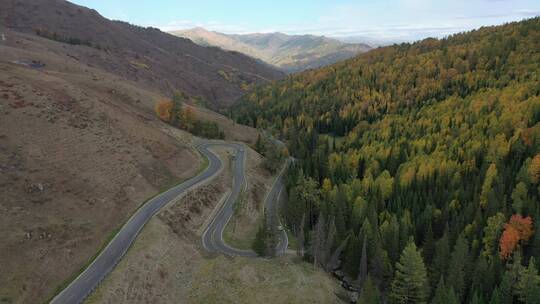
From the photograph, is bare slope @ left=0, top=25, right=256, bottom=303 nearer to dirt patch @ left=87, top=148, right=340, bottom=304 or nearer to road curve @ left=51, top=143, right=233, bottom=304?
road curve @ left=51, top=143, right=233, bottom=304

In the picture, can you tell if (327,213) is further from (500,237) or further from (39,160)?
(39,160)

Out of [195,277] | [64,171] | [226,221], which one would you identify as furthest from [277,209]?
[64,171]

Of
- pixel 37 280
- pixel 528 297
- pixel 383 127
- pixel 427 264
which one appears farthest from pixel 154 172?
pixel 383 127

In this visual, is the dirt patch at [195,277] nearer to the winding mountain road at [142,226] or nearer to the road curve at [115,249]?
the road curve at [115,249]

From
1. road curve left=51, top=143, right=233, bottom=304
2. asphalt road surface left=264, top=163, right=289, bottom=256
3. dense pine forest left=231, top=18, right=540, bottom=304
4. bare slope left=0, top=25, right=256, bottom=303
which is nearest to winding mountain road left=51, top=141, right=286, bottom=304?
road curve left=51, top=143, right=233, bottom=304

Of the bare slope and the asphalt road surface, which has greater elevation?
the bare slope

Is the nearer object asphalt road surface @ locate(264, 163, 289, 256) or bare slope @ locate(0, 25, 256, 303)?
bare slope @ locate(0, 25, 256, 303)

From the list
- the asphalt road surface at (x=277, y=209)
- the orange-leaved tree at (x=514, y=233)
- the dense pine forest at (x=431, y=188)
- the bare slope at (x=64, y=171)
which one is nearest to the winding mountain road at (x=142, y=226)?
the asphalt road surface at (x=277, y=209)
